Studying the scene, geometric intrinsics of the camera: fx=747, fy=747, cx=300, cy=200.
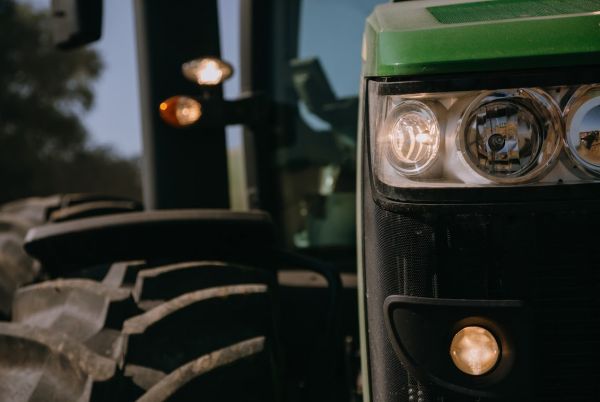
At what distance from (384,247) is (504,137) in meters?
0.31

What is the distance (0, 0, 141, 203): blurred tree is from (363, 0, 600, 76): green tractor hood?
2645cm

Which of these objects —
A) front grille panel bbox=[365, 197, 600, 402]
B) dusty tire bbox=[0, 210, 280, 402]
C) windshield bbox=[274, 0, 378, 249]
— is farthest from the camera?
windshield bbox=[274, 0, 378, 249]

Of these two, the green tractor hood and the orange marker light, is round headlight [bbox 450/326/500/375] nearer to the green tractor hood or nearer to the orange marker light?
the green tractor hood

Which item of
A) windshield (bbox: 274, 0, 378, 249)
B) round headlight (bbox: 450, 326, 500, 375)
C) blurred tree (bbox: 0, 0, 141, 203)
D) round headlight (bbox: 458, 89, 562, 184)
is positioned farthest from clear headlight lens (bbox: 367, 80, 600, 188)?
blurred tree (bbox: 0, 0, 141, 203)

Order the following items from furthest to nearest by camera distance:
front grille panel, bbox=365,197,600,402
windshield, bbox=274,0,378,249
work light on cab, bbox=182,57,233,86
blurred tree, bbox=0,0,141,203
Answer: blurred tree, bbox=0,0,141,203 < windshield, bbox=274,0,378,249 < work light on cab, bbox=182,57,233,86 < front grille panel, bbox=365,197,600,402

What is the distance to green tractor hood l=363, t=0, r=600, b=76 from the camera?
1.34m

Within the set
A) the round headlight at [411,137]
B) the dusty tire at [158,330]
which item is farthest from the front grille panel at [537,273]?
the dusty tire at [158,330]

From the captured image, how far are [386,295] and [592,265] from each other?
382 mm

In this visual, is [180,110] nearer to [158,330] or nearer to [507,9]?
[158,330]

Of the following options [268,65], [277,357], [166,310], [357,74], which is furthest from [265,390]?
[268,65]

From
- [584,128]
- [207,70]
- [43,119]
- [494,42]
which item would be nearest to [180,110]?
[207,70]

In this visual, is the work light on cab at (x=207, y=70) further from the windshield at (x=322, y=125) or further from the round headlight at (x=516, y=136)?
the round headlight at (x=516, y=136)

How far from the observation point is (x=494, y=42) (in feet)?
4.45

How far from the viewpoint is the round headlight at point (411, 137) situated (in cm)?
140
